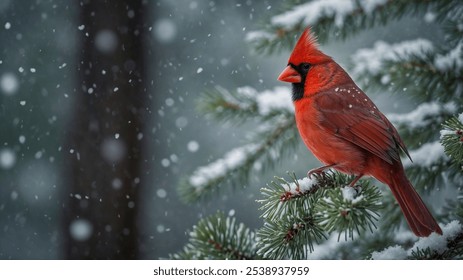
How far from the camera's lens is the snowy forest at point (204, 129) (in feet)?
4.00

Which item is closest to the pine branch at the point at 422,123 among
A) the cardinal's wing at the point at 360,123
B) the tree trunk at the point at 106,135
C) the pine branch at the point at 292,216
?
the cardinal's wing at the point at 360,123

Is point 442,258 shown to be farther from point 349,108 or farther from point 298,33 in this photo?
point 298,33

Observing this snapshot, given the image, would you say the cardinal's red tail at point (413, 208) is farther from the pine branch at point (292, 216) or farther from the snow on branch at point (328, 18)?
the snow on branch at point (328, 18)

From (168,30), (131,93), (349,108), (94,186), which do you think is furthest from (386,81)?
(168,30)

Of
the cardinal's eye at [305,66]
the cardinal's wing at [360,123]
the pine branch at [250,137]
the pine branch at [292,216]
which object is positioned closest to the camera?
the pine branch at [292,216]

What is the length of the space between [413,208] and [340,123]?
294 millimetres

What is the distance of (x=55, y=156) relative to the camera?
86.0 inches

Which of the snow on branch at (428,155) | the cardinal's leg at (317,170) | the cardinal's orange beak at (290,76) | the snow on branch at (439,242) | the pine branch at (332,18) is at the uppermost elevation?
the pine branch at (332,18)

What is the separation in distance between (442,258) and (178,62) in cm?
173

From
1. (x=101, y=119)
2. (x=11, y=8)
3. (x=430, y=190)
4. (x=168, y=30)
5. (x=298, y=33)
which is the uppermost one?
(x=168, y=30)

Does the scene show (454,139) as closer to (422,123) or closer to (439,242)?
(439,242)

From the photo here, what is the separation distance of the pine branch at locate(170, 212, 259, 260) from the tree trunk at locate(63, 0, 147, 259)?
29.9 inches

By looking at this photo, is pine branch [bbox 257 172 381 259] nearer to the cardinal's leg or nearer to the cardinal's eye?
the cardinal's leg

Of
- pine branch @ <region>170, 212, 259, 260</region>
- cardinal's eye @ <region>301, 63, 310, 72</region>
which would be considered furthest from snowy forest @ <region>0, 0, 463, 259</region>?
cardinal's eye @ <region>301, 63, 310, 72</region>
